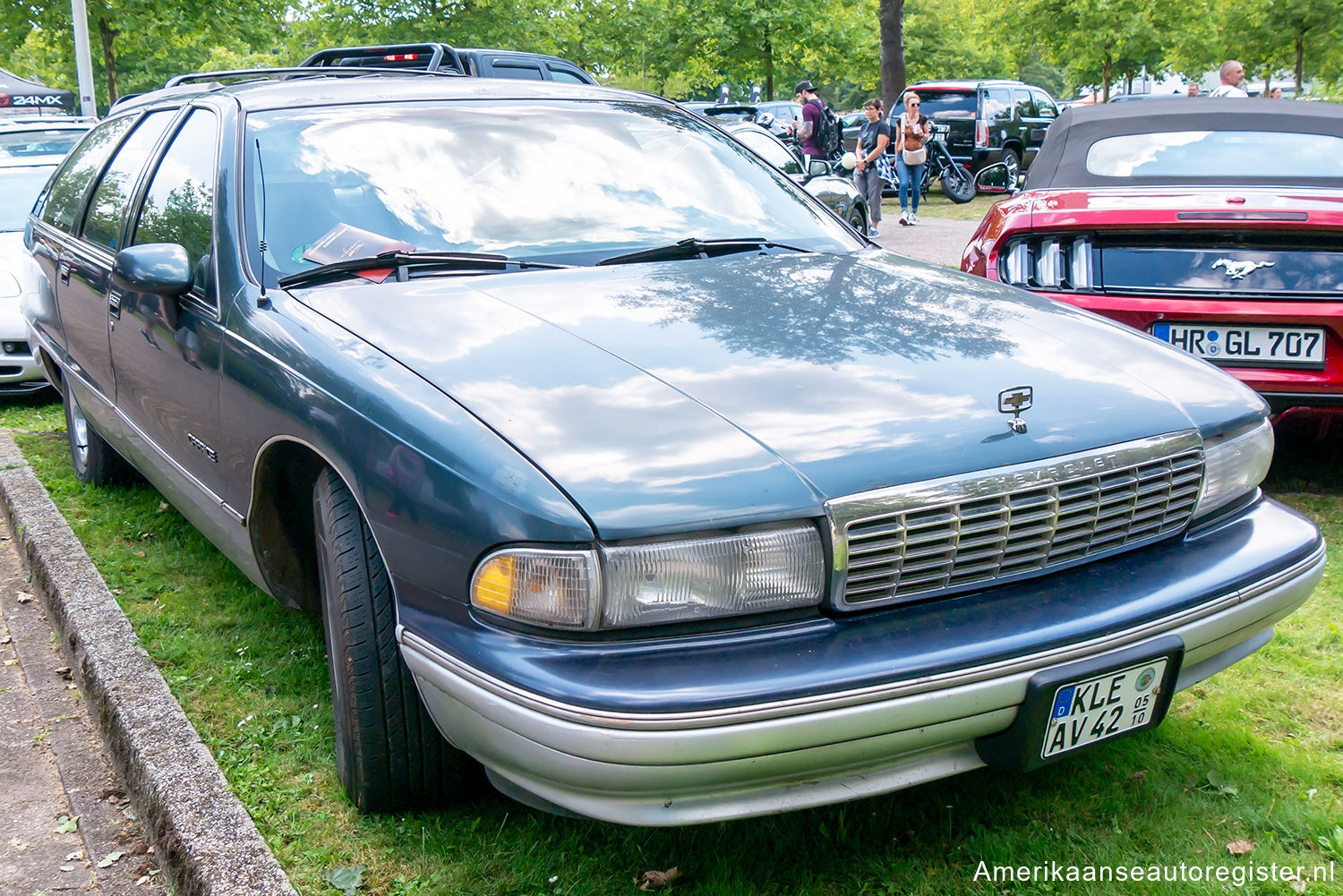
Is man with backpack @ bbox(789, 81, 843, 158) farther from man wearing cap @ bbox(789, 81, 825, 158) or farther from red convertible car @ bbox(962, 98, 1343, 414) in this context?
red convertible car @ bbox(962, 98, 1343, 414)

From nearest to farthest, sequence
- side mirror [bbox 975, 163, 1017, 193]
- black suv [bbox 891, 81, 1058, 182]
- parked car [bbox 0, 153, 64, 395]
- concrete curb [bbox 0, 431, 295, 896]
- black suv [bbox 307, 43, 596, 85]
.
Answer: concrete curb [bbox 0, 431, 295, 896], side mirror [bbox 975, 163, 1017, 193], parked car [bbox 0, 153, 64, 395], black suv [bbox 307, 43, 596, 85], black suv [bbox 891, 81, 1058, 182]

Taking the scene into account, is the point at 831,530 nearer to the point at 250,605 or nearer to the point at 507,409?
the point at 507,409

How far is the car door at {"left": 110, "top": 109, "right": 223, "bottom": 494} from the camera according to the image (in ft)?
10.2

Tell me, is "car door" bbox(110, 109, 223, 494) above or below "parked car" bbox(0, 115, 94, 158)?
below

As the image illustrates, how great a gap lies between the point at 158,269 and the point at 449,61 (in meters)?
6.78

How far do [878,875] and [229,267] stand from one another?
208cm

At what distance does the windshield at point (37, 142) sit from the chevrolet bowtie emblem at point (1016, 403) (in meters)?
8.14

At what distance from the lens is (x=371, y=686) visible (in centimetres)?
244

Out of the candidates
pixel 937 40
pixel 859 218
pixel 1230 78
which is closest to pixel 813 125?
pixel 1230 78

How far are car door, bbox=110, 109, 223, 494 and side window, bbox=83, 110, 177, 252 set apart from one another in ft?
0.69

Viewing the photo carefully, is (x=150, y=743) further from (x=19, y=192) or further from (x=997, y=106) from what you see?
Result: (x=997, y=106)

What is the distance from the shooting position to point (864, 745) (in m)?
2.01

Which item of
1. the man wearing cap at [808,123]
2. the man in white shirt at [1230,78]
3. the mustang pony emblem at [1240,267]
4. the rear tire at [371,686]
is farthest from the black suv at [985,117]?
the rear tire at [371,686]

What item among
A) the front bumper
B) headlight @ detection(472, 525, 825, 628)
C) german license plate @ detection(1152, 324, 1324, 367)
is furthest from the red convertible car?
headlight @ detection(472, 525, 825, 628)
